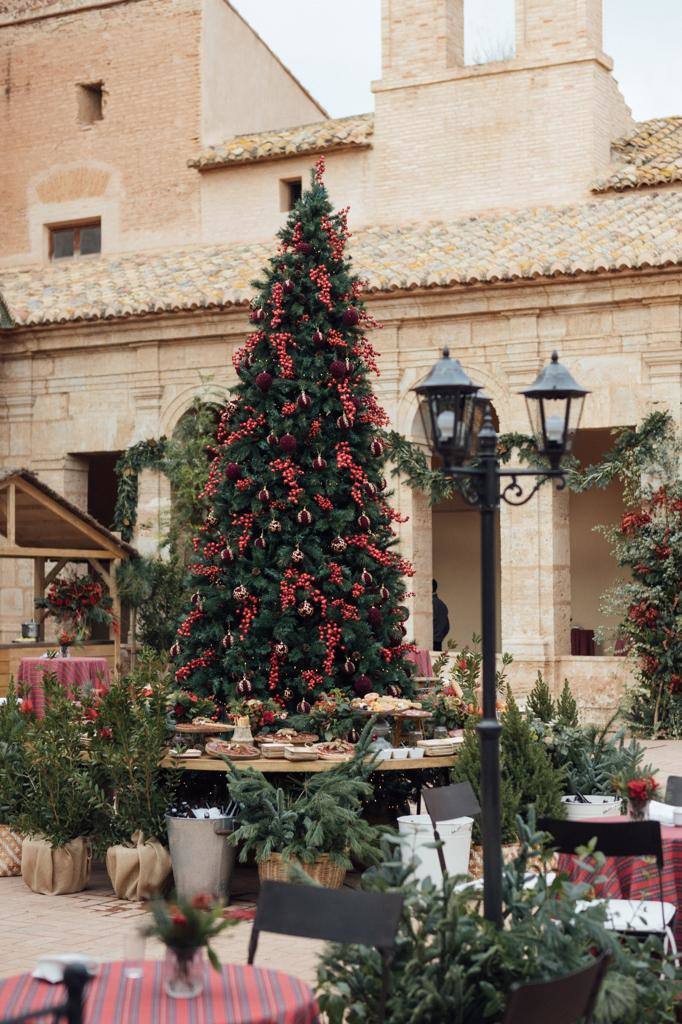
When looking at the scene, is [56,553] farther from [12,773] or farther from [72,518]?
[12,773]

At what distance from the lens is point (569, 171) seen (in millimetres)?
18359

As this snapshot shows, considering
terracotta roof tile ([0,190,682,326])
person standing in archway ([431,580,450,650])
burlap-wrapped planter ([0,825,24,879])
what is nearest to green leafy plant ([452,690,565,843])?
burlap-wrapped planter ([0,825,24,879])

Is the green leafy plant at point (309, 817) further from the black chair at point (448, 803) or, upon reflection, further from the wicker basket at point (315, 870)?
the black chair at point (448, 803)

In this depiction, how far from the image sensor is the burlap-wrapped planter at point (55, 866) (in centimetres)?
863

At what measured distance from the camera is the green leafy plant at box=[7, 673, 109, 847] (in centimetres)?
864

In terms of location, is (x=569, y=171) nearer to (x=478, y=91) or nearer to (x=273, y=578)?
(x=478, y=91)

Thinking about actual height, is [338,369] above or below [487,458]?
above

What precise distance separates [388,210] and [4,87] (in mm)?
7096

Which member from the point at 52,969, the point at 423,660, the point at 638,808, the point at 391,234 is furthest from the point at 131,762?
the point at 391,234

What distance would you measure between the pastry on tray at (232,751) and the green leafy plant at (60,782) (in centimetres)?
69

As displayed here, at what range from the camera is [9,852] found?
930 cm

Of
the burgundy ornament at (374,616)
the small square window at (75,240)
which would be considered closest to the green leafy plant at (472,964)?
the burgundy ornament at (374,616)

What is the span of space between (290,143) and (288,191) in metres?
0.68

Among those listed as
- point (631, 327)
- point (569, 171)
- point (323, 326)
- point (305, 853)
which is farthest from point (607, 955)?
point (569, 171)
